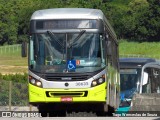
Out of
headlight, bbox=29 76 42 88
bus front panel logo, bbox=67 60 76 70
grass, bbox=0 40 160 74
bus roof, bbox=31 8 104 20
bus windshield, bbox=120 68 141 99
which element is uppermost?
bus roof, bbox=31 8 104 20

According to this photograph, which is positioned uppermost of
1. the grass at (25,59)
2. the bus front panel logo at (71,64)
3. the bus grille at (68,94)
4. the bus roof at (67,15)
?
the bus roof at (67,15)

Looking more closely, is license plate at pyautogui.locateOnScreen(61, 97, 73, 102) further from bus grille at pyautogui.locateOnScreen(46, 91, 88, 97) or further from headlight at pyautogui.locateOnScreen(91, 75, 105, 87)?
headlight at pyautogui.locateOnScreen(91, 75, 105, 87)

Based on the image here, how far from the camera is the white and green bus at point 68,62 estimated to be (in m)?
22.9

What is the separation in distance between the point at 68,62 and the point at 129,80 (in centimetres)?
970

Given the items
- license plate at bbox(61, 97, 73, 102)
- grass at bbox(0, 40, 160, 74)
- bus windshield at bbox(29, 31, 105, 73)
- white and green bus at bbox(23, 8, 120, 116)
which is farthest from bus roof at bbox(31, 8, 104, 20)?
grass at bbox(0, 40, 160, 74)

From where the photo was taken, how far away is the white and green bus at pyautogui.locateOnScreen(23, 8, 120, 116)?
2286cm

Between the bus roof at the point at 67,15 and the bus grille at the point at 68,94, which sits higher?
A: the bus roof at the point at 67,15

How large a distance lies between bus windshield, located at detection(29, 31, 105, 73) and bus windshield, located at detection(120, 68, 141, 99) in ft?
28.2

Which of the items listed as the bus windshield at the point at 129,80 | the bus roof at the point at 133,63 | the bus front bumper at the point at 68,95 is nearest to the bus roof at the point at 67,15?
the bus front bumper at the point at 68,95

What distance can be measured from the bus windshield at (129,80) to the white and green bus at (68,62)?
8.42 metres

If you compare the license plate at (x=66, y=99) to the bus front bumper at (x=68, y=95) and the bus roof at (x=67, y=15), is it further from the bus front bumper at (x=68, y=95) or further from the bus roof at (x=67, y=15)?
the bus roof at (x=67, y=15)

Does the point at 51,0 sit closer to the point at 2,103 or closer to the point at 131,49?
the point at 131,49

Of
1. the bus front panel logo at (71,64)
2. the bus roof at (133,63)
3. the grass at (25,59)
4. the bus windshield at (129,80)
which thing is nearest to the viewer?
the bus front panel logo at (71,64)

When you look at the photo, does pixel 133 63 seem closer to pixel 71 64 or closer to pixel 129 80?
pixel 129 80
